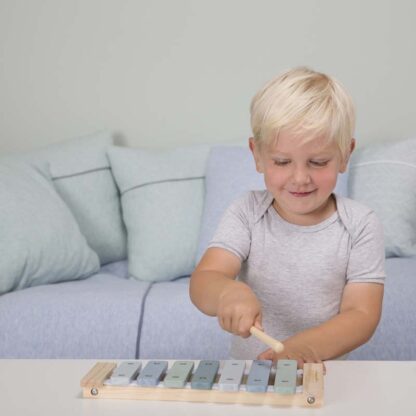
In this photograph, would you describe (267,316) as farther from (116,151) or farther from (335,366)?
(116,151)

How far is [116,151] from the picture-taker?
2574 mm

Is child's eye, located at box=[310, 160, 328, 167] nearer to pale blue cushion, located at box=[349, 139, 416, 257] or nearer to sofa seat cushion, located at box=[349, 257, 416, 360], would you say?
sofa seat cushion, located at box=[349, 257, 416, 360]

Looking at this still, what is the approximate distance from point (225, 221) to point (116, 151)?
→ 128 cm

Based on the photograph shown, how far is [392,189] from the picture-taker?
2.37m

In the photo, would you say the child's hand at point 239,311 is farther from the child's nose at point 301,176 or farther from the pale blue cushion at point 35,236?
the pale blue cushion at point 35,236

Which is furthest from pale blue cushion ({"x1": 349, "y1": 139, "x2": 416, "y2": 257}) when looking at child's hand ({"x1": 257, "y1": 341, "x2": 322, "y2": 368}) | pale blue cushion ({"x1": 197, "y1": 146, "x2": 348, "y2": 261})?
child's hand ({"x1": 257, "y1": 341, "x2": 322, "y2": 368})

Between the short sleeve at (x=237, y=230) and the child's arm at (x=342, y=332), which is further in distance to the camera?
the short sleeve at (x=237, y=230)

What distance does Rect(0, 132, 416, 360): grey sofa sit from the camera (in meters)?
1.88

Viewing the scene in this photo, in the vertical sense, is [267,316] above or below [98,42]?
below

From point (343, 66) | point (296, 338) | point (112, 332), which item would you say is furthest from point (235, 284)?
point (343, 66)

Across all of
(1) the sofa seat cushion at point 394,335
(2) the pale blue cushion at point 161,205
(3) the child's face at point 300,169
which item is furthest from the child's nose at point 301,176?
(2) the pale blue cushion at point 161,205

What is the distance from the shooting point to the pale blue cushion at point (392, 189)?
236 cm

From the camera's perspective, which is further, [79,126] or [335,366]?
[79,126]

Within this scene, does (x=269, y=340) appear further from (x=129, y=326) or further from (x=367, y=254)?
(x=129, y=326)
